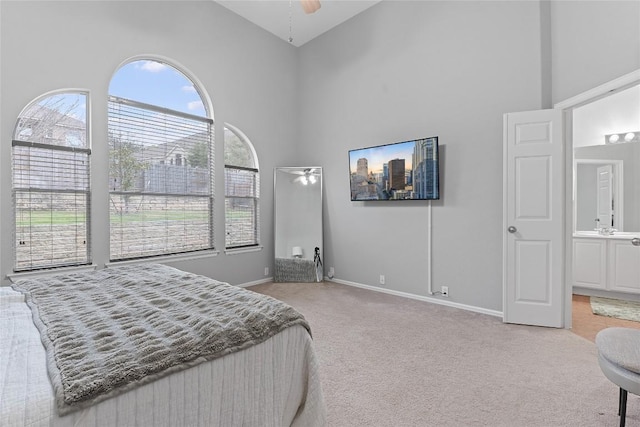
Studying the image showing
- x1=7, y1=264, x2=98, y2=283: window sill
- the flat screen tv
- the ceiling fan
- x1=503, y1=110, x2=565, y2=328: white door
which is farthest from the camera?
the ceiling fan

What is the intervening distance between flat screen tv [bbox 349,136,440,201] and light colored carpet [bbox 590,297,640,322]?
7.52ft

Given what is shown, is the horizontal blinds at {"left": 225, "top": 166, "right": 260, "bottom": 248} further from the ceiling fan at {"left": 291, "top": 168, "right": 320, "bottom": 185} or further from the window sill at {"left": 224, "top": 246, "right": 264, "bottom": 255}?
the ceiling fan at {"left": 291, "top": 168, "right": 320, "bottom": 185}

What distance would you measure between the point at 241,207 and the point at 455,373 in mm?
3521

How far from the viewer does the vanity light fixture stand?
4.34 m

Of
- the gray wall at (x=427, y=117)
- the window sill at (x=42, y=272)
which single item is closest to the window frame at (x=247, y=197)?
the gray wall at (x=427, y=117)

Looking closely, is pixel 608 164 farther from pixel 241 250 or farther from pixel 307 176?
pixel 241 250

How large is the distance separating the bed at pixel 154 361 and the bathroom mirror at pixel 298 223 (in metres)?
3.18

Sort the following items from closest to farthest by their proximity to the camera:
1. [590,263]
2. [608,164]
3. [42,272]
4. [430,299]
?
[42,272], [430,299], [590,263], [608,164]

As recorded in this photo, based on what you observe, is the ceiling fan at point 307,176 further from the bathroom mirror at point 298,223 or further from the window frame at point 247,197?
the window frame at point 247,197

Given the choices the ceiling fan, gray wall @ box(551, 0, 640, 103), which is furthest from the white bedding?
the ceiling fan

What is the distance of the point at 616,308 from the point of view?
376 cm

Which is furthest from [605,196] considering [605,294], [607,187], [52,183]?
[52,183]

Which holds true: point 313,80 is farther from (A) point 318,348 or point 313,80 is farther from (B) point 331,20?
(A) point 318,348

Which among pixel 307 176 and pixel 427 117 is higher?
pixel 427 117
